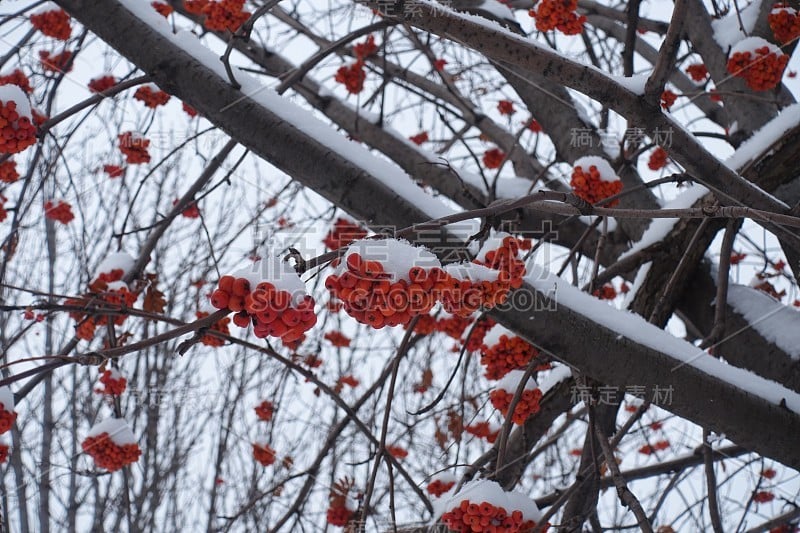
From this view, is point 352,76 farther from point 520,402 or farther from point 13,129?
point 520,402

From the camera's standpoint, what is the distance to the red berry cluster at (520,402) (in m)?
2.00

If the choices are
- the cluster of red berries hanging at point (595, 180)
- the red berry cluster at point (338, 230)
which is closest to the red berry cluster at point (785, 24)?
the cluster of red berries hanging at point (595, 180)

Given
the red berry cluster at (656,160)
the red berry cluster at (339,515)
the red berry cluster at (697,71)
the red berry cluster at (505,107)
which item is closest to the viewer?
the red berry cluster at (339,515)

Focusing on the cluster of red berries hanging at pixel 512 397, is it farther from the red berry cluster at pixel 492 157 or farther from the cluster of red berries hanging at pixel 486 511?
the red berry cluster at pixel 492 157

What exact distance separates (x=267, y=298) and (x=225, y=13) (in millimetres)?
2106

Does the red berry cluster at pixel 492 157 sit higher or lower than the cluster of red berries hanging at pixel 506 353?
higher

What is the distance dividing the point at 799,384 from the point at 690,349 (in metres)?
0.80

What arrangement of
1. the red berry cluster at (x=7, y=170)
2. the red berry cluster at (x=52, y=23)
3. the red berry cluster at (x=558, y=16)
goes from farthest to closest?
the red berry cluster at (x=52, y=23), the red berry cluster at (x=7, y=170), the red berry cluster at (x=558, y=16)

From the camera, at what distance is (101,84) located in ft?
11.0

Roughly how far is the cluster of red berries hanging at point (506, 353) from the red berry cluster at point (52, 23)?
255cm

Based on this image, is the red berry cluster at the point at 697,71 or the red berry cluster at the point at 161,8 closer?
the red berry cluster at the point at 161,8

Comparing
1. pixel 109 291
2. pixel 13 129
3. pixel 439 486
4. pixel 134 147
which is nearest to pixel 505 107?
pixel 134 147

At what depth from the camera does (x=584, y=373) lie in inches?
74.0

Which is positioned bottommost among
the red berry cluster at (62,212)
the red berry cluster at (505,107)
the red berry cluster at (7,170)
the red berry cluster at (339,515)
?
the red berry cluster at (339,515)
